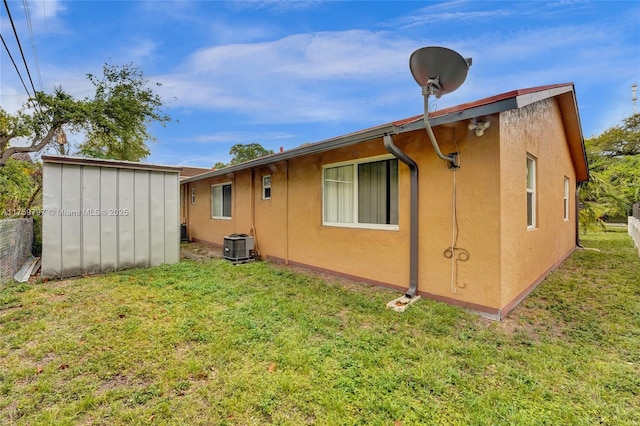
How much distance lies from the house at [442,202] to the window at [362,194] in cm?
2

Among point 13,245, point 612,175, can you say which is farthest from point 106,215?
point 612,175

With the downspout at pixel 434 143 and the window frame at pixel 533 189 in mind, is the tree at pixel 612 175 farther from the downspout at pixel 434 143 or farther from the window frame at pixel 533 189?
the downspout at pixel 434 143

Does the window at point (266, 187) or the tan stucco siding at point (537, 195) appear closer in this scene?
the tan stucco siding at point (537, 195)

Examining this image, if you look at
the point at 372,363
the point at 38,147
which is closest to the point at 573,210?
the point at 372,363

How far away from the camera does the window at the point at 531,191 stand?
510cm

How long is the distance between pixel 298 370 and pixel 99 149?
62.1 ft

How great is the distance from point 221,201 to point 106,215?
13.8 ft

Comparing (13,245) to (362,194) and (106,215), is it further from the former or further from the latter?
(362,194)

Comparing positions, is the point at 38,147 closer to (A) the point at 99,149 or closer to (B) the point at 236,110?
(A) the point at 99,149

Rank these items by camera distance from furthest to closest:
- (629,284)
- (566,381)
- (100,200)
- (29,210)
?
(29,210) → (100,200) → (629,284) → (566,381)

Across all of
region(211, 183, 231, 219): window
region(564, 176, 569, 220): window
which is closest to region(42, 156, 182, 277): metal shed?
region(211, 183, 231, 219): window

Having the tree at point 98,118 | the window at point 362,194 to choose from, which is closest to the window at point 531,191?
the window at point 362,194

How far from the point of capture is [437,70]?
3234 millimetres

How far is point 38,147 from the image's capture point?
1320cm
